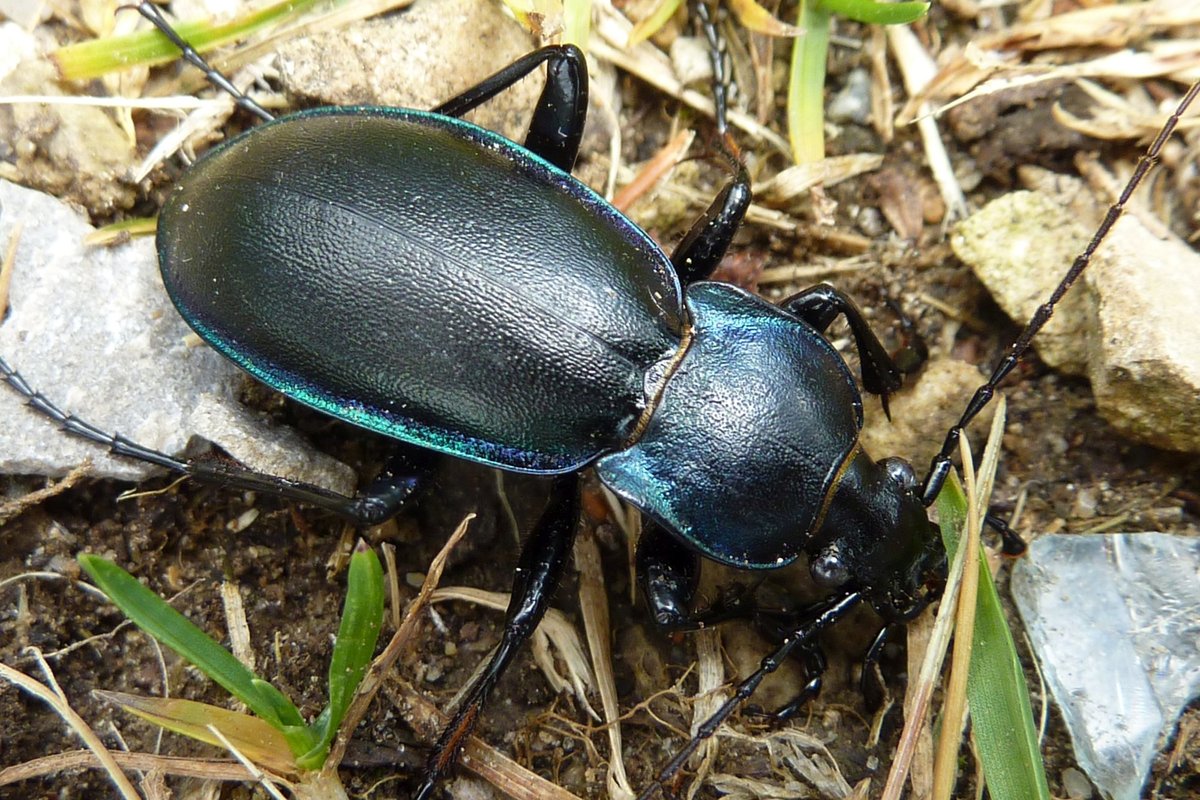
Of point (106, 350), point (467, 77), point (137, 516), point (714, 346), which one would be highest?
point (467, 77)

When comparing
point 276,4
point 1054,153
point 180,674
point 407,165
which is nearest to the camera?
point 407,165

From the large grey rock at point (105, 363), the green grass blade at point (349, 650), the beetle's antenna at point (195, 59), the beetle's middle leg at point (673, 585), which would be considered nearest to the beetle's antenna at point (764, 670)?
the beetle's middle leg at point (673, 585)

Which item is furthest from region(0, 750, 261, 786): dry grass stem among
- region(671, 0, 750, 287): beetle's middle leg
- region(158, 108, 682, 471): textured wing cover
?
region(671, 0, 750, 287): beetle's middle leg

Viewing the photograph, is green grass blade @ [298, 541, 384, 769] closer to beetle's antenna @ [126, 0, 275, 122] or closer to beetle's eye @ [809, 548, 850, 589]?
beetle's eye @ [809, 548, 850, 589]

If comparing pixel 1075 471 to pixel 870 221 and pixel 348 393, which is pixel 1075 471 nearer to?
pixel 870 221

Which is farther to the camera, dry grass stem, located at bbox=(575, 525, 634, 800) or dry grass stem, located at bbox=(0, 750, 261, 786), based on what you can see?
dry grass stem, located at bbox=(575, 525, 634, 800)

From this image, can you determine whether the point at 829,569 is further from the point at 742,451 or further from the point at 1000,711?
the point at 1000,711

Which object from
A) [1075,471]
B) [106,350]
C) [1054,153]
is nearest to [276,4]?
[106,350]

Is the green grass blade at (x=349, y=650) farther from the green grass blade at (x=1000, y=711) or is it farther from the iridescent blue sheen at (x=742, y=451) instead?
the green grass blade at (x=1000, y=711)
